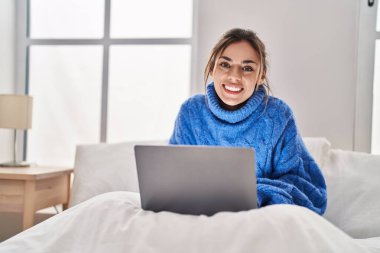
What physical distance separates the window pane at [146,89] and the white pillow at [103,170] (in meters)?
0.66

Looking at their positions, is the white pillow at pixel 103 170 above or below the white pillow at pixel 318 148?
below

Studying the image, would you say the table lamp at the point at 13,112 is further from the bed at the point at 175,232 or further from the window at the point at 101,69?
the bed at the point at 175,232

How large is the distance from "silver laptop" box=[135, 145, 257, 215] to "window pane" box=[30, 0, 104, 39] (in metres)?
1.87

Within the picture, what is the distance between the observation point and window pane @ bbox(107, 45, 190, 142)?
2646 millimetres

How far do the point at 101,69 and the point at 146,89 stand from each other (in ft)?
0.99

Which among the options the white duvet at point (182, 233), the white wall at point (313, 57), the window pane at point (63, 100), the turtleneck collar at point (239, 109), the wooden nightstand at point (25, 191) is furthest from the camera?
the window pane at point (63, 100)

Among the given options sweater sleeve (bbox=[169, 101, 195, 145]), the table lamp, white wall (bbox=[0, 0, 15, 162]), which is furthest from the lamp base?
sweater sleeve (bbox=[169, 101, 195, 145])

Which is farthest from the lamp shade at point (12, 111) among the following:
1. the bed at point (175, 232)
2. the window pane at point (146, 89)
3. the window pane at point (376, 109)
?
the window pane at point (376, 109)

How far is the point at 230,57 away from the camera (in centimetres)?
154

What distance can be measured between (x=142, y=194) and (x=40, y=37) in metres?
2.04

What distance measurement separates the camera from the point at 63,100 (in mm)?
2770

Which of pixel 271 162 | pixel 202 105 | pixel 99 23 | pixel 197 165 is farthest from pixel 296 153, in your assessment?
pixel 99 23

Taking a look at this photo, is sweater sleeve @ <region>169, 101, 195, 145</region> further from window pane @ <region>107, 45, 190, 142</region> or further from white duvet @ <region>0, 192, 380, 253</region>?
window pane @ <region>107, 45, 190, 142</region>

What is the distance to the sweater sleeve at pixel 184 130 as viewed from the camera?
159 cm
